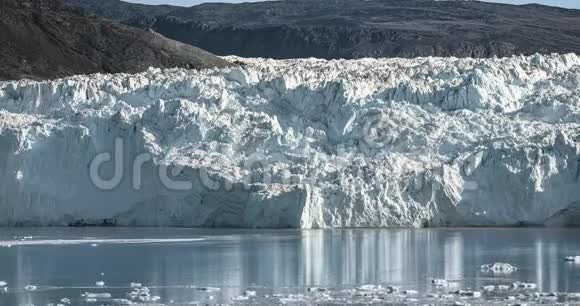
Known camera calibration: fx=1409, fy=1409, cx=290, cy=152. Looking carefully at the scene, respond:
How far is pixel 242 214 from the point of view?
89.4 feet

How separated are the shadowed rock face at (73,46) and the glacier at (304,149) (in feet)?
50.3

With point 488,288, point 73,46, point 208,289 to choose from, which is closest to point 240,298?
point 208,289

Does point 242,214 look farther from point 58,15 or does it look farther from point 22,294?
point 58,15

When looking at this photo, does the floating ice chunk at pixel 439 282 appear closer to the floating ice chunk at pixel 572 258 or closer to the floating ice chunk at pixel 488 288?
the floating ice chunk at pixel 488 288

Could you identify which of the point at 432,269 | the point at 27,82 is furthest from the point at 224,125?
the point at 432,269

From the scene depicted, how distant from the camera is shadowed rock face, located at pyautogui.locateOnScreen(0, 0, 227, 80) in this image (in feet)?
150

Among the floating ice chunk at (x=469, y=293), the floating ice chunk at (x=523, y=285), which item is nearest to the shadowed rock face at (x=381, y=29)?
the floating ice chunk at (x=523, y=285)

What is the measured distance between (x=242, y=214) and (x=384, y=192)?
2.89 meters

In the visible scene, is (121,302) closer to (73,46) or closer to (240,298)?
(240,298)

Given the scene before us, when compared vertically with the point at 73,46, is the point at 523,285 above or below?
below

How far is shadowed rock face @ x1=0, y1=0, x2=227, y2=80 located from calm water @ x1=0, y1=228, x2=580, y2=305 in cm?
1825

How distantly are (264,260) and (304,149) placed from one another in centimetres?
599

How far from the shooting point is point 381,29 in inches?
2694

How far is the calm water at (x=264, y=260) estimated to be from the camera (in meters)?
18.9
